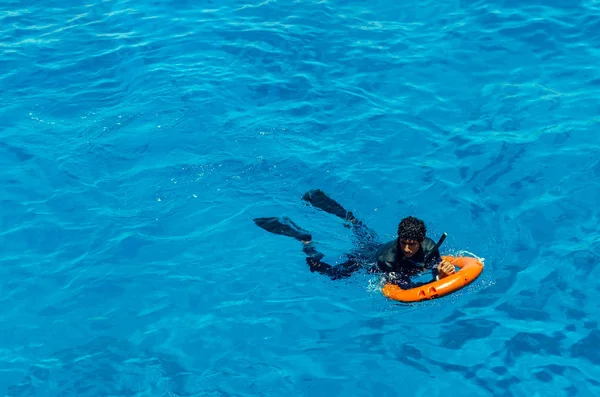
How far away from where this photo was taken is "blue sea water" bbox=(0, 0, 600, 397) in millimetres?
8852

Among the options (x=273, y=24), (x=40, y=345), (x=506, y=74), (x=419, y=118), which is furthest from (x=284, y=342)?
(x=273, y=24)

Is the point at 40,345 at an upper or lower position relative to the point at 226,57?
lower

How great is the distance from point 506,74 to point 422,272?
5780 millimetres

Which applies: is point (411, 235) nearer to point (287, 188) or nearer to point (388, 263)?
point (388, 263)

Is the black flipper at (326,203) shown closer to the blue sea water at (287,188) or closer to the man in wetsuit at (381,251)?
the man in wetsuit at (381,251)

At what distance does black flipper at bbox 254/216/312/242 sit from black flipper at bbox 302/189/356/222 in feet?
1.62

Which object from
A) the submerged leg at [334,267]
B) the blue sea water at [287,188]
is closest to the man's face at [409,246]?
the blue sea water at [287,188]

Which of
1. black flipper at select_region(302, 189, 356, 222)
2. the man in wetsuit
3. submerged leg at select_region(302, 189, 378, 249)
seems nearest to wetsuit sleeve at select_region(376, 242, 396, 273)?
the man in wetsuit

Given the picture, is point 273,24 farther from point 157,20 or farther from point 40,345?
point 40,345

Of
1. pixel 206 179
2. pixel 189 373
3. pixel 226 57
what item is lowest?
pixel 189 373

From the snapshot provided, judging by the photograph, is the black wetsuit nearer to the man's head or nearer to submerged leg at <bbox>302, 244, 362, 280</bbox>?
submerged leg at <bbox>302, 244, 362, 280</bbox>

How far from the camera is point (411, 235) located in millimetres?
8945

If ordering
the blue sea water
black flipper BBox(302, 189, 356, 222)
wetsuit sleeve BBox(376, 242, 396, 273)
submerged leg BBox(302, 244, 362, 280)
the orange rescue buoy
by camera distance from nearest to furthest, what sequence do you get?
the blue sea water, the orange rescue buoy, wetsuit sleeve BBox(376, 242, 396, 273), submerged leg BBox(302, 244, 362, 280), black flipper BBox(302, 189, 356, 222)

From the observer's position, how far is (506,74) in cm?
1376
